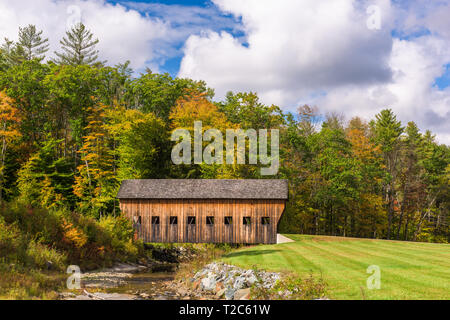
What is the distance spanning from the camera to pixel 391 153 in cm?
4634

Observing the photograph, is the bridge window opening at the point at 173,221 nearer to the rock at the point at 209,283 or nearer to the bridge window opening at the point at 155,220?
the bridge window opening at the point at 155,220

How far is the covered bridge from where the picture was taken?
28.7 metres

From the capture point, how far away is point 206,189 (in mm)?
29375

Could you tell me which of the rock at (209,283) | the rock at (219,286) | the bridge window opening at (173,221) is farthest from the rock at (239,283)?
the bridge window opening at (173,221)

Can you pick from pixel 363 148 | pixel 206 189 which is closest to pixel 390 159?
pixel 363 148

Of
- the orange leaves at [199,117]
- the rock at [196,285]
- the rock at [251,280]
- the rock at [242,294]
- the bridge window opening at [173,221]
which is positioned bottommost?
the rock at [196,285]

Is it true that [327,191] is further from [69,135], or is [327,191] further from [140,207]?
[69,135]

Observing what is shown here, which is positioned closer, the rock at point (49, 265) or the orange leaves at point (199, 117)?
the rock at point (49, 265)

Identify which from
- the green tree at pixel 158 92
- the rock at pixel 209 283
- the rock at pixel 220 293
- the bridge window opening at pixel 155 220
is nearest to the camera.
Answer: the rock at pixel 220 293

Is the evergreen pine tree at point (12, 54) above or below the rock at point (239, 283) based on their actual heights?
above

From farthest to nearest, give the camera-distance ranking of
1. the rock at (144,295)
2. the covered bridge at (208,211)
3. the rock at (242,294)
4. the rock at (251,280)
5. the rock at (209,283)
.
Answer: the covered bridge at (208,211) < the rock at (209,283) < the rock at (144,295) < the rock at (251,280) < the rock at (242,294)

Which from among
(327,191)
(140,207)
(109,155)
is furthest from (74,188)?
(327,191)

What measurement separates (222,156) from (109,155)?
37.2 ft

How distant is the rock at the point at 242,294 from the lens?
42.5 feet
